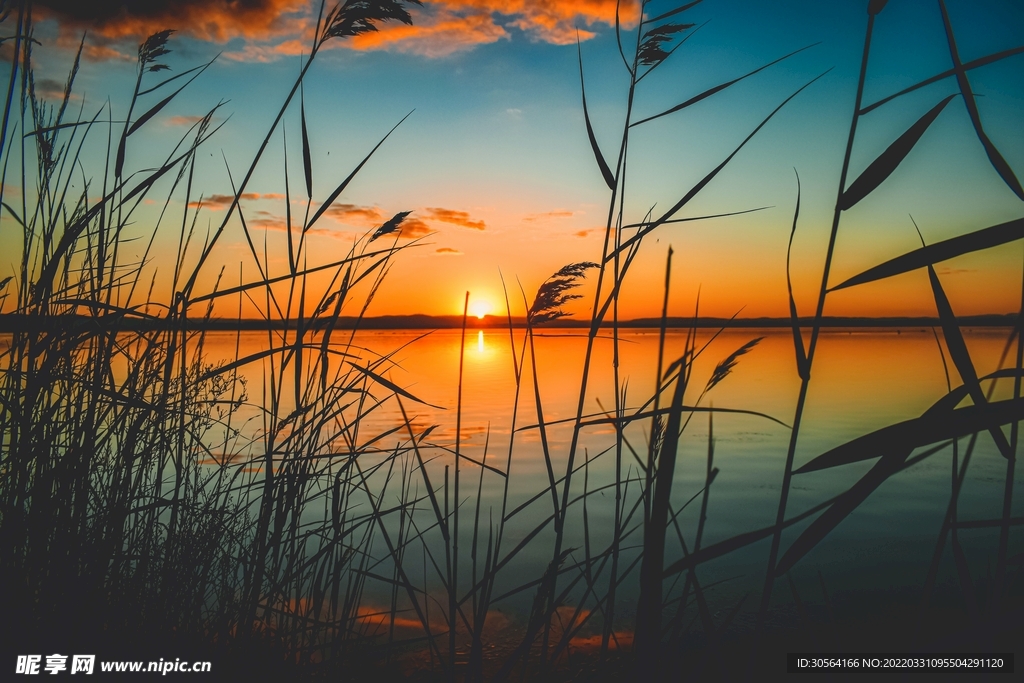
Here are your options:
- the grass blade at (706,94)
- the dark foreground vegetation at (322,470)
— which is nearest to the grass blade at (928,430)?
the dark foreground vegetation at (322,470)

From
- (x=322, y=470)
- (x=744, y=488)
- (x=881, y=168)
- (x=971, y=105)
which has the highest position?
(x=971, y=105)

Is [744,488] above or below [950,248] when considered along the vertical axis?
below

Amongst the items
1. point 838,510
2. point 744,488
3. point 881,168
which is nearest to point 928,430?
point 838,510

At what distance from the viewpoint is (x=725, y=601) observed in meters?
4.51

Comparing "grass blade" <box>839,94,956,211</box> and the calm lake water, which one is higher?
"grass blade" <box>839,94,956,211</box>

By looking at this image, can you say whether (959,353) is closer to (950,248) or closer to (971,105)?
(950,248)

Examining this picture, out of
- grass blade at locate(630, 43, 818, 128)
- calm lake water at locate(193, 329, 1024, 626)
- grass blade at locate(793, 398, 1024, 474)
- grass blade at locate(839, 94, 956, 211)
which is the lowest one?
calm lake water at locate(193, 329, 1024, 626)

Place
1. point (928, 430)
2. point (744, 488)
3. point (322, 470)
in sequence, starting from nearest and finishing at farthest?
1. point (928, 430)
2. point (322, 470)
3. point (744, 488)

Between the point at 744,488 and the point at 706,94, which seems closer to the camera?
the point at 706,94

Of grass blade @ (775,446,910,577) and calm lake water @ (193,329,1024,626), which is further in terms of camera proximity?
calm lake water @ (193,329,1024,626)

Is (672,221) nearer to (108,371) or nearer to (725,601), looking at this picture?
(108,371)

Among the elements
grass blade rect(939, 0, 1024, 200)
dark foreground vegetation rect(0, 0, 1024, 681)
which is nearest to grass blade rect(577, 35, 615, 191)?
dark foreground vegetation rect(0, 0, 1024, 681)

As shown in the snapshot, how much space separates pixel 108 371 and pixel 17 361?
0.95 feet

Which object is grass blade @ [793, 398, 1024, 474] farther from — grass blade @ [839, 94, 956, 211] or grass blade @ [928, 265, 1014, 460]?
grass blade @ [839, 94, 956, 211]
